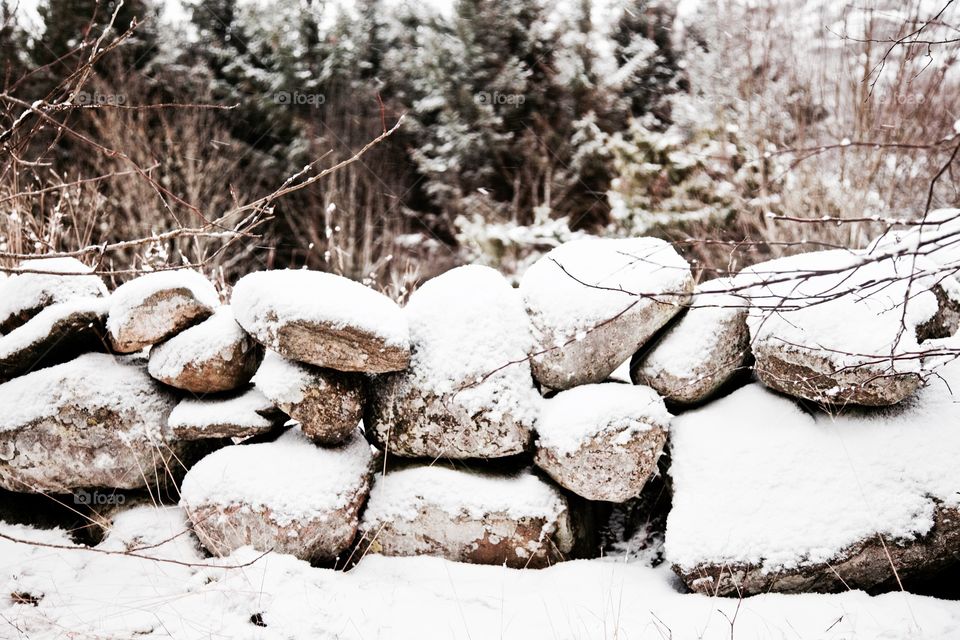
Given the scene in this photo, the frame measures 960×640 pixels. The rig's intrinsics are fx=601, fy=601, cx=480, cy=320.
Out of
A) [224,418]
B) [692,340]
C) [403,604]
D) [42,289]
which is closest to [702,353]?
[692,340]

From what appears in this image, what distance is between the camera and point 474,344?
114 inches

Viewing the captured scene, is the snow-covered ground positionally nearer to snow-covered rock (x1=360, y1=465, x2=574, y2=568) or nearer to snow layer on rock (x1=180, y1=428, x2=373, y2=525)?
snow-covered rock (x1=360, y1=465, x2=574, y2=568)

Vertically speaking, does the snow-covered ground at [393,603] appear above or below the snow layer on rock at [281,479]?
below

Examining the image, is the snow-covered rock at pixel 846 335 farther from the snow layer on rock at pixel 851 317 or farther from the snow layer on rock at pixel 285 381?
the snow layer on rock at pixel 285 381

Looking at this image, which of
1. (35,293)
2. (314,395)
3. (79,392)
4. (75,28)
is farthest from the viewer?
(75,28)

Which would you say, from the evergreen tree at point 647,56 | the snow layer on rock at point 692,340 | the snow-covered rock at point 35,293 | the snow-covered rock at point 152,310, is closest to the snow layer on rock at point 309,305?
the snow-covered rock at point 152,310

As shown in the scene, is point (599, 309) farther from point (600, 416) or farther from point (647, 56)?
point (647, 56)

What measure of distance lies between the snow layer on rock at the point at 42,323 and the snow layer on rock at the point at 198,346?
1.42 ft

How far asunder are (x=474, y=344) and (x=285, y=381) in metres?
Answer: 0.89

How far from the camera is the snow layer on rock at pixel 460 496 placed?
9.10 ft

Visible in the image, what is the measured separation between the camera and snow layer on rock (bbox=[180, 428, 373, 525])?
8.70ft

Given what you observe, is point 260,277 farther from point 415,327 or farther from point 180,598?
point 180,598

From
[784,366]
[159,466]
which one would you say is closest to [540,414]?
[784,366]

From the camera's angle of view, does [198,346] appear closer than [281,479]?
No
